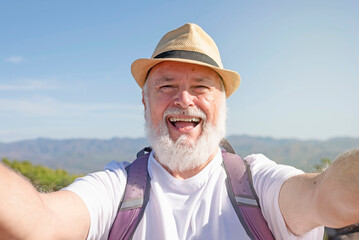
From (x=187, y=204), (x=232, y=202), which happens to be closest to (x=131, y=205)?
(x=187, y=204)

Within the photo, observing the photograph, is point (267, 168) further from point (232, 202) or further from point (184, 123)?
point (184, 123)

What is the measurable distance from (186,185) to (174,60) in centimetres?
122

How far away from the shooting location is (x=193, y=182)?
9.46 feet

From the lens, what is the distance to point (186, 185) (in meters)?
2.88

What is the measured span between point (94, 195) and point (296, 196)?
61.1 inches

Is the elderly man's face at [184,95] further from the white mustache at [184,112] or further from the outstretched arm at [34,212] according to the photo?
the outstretched arm at [34,212]

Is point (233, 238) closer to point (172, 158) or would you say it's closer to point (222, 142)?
point (172, 158)

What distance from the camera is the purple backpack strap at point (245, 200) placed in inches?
98.7

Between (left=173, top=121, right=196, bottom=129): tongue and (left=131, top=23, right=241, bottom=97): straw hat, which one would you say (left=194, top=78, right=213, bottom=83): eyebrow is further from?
(left=173, top=121, right=196, bottom=129): tongue

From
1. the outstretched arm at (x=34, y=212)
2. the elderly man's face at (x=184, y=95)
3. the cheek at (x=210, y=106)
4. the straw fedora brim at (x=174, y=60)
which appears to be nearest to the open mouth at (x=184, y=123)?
the elderly man's face at (x=184, y=95)

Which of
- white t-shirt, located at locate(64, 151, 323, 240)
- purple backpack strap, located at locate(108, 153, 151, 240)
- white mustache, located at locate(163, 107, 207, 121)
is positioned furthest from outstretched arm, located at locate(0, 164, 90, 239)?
white mustache, located at locate(163, 107, 207, 121)

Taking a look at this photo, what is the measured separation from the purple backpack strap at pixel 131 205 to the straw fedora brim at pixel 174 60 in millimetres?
1138

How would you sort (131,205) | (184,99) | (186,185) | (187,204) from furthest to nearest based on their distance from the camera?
1. (184,99)
2. (186,185)
3. (187,204)
4. (131,205)

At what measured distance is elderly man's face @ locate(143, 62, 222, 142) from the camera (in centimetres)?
306
